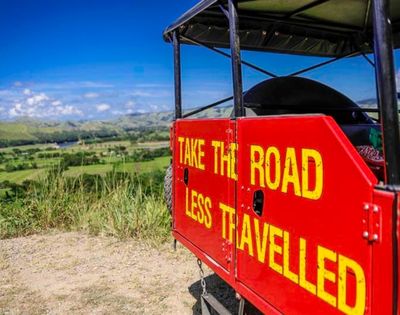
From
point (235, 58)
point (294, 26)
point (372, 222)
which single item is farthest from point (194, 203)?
point (294, 26)

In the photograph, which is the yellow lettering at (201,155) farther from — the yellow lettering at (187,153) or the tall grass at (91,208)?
the tall grass at (91,208)

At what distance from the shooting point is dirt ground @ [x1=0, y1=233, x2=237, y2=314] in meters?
4.58

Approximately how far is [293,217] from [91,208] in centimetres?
617

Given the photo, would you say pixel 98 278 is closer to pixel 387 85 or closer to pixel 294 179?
pixel 294 179

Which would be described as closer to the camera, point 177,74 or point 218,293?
point 177,74

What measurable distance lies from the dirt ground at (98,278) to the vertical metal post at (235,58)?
254cm

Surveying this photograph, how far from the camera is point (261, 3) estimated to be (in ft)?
11.1

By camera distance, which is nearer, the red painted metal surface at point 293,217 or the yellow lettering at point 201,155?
the red painted metal surface at point 293,217

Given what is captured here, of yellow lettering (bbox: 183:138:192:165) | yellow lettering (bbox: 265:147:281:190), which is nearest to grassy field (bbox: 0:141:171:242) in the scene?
yellow lettering (bbox: 183:138:192:165)

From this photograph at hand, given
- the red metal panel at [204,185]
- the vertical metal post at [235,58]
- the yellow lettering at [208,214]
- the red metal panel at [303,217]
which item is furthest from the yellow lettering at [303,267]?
the yellow lettering at [208,214]

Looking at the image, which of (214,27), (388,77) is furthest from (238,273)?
(214,27)

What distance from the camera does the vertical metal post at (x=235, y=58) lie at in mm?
2650

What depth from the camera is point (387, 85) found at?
5.22ft

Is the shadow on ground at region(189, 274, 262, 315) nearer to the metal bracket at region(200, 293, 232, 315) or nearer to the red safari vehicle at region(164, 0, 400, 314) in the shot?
the metal bracket at region(200, 293, 232, 315)
